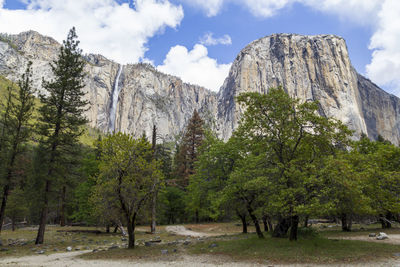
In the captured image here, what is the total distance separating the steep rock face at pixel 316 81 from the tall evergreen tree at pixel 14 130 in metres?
107

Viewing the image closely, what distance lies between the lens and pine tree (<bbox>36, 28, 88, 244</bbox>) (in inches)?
790

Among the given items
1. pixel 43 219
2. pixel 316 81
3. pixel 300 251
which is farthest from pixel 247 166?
pixel 316 81

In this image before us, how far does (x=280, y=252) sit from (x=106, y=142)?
11.6 m

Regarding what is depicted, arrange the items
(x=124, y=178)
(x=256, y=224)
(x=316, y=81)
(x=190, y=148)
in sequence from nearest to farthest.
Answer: (x=124, y=178), (x=256, y=224), (x=190, y=148), (x=316, y=81)

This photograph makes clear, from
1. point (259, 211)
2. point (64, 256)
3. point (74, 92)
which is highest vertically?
point (74, 92)

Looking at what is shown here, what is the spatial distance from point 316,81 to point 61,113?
133 meters

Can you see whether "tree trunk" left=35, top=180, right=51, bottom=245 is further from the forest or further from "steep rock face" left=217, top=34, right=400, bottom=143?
"steep rock face" left=217, top=34, right=400, bottom=143

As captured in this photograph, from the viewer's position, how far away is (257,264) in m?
10.9

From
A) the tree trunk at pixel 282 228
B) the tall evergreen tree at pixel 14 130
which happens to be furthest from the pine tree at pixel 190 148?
the tree trunk at pixel 282 228

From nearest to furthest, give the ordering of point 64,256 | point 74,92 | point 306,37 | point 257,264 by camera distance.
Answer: point 257,264, point 64,256, point 74,92, point 306,37

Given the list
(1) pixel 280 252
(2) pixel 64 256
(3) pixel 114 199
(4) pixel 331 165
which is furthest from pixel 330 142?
(2) pixel 64 256

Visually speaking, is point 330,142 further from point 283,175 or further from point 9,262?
point 9,262

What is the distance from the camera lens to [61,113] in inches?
846

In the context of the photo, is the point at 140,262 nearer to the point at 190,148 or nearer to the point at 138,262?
the point at 138,262
